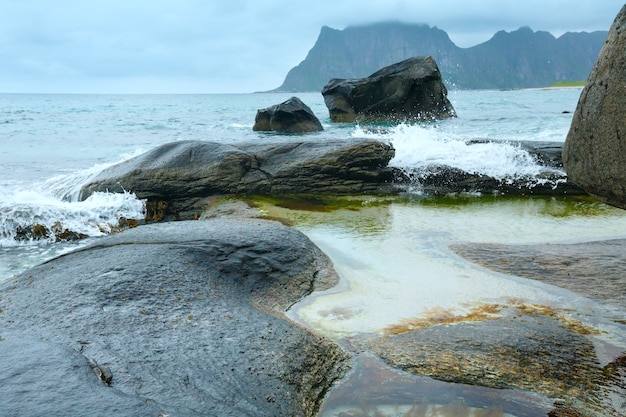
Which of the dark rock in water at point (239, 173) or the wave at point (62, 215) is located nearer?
the wave at point (62, 215)

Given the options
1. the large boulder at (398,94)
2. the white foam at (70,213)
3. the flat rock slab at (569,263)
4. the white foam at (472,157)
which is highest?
the large boulder at (398,94)

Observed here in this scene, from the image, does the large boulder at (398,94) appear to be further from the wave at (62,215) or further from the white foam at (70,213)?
the white foam at (70,213)

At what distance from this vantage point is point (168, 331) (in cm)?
322

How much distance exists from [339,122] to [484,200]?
26.0 meters

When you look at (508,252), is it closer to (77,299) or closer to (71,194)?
(77,299)

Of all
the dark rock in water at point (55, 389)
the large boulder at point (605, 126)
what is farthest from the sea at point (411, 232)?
the dark rock in water at point (55, 389)

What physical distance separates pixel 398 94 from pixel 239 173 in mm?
24990

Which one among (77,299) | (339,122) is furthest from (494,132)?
(77,299)

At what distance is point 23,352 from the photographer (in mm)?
2465

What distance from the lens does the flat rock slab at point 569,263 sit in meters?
4.75

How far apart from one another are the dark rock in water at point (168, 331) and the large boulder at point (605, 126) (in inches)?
88.2

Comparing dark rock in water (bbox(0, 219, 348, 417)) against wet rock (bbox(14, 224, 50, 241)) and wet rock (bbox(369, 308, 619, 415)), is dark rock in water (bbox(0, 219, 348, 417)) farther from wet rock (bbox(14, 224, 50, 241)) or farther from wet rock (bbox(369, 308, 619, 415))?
wet rock (bbox(14, 224, 50, 241))

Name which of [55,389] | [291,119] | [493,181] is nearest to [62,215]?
[55,389]

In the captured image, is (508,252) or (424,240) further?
(424,240)
